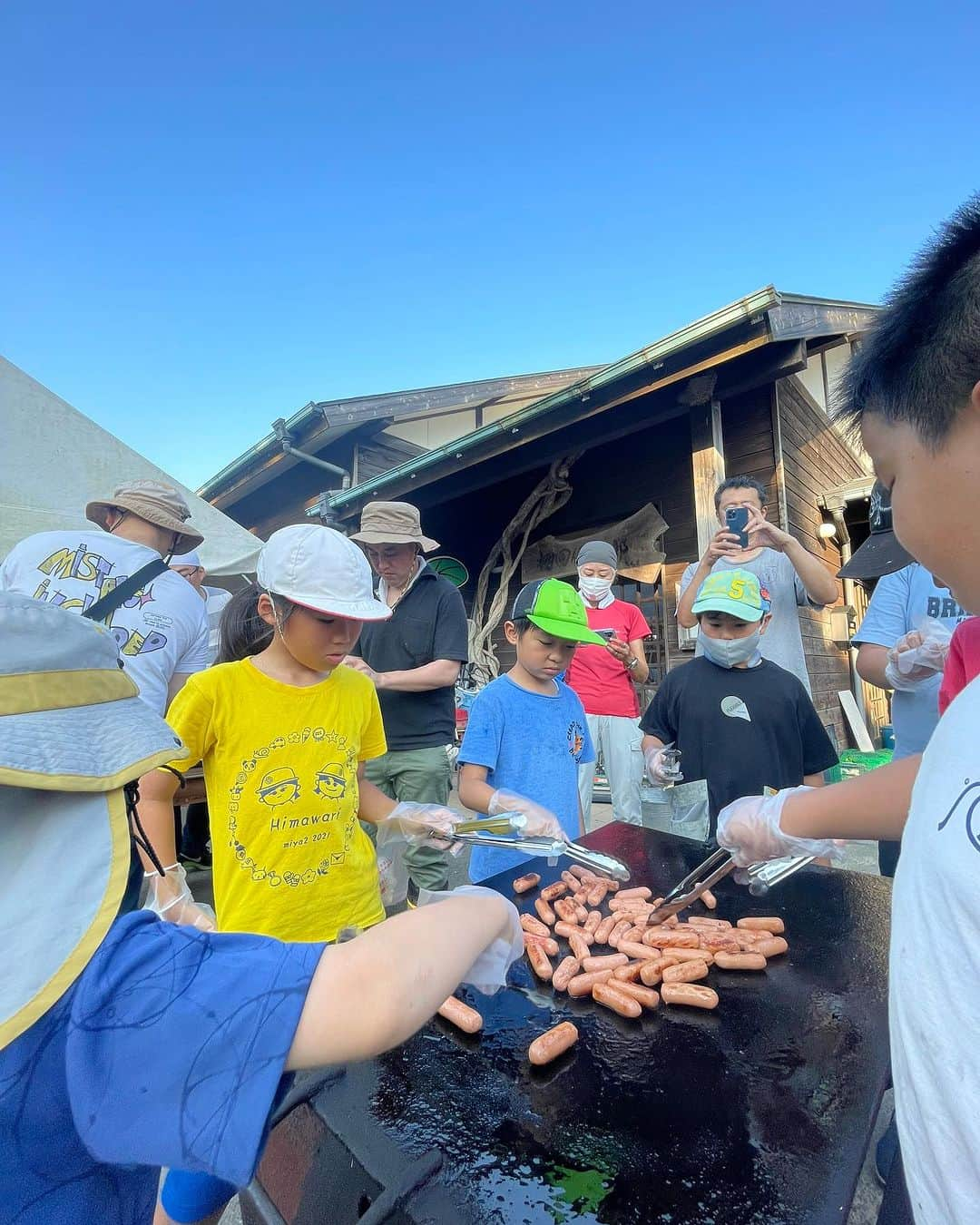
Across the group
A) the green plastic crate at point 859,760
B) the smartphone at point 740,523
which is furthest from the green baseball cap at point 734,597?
the green plastic crate at point 859,760

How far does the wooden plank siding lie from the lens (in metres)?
6.44

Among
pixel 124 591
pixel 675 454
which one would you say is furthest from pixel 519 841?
pixel 675 454

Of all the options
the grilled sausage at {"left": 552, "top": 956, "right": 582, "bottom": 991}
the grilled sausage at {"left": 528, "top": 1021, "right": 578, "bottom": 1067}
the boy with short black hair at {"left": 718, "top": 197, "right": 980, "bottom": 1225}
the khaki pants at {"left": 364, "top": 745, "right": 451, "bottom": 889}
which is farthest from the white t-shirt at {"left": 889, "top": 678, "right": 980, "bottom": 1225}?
the khaki pants at {"left": 364, "top": 745, "right": 451, "bottom": 889}

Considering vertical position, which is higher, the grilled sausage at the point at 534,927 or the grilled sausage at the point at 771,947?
the grilled sausage at the point at 534,927

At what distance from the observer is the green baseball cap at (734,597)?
8.73 ft

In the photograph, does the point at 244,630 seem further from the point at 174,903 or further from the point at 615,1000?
the point at 615,1000

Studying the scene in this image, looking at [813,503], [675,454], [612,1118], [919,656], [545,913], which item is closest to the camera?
[612,1118]

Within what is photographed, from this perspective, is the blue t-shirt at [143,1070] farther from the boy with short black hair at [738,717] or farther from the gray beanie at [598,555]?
the gray beanie at [598,555]

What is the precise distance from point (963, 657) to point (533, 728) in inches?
59.9

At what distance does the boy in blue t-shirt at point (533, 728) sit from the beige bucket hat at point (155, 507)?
1823mm

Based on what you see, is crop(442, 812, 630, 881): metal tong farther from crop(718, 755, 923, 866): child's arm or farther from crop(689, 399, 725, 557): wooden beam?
crop(689, 399, 725, 557): wooden beam

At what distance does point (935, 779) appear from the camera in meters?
0.59

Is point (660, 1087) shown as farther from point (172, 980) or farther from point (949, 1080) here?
point (172, 980)

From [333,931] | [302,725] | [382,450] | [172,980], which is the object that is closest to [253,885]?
[333,931]
